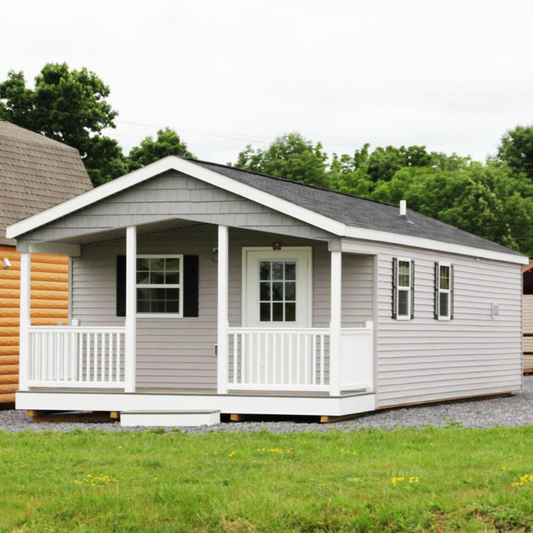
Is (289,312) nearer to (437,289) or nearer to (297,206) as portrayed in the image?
(297,206)

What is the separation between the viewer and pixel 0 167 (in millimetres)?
19391

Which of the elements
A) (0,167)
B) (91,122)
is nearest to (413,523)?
(0,167)

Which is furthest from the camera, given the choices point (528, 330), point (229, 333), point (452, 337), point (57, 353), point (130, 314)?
point (528, 330)

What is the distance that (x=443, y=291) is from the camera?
17.8 meters

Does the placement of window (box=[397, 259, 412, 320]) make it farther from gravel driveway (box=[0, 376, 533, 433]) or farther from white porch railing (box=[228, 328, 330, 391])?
white porch railing (box=[228, 328, 330, 391])

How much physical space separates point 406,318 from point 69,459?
7119mm

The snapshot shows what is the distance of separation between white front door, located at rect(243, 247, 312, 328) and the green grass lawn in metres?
4.26

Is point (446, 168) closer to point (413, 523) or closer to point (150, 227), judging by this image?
point (150, 227)

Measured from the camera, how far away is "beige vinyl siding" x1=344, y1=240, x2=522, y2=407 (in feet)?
51.9

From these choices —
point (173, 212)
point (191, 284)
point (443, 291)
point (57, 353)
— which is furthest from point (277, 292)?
point (57, 353)

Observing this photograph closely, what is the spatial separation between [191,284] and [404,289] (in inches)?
126

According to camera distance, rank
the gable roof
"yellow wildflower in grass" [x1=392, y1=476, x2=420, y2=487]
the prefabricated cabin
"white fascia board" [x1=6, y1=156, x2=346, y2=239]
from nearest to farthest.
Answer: "yellow wildflower in grass" [x1=392, y1=476, x2=420, y2=487]
"white fascia board" [x1=6, y1=156, x2=346, y2=239]
the gable roof
the prefabricated cabin

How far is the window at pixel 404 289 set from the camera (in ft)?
53.6

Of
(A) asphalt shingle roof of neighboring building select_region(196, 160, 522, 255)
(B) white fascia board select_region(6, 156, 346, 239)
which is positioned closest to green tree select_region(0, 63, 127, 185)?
(A) asphalt shingle roof of neighboring building select_region(196, 160, 522, 255)
